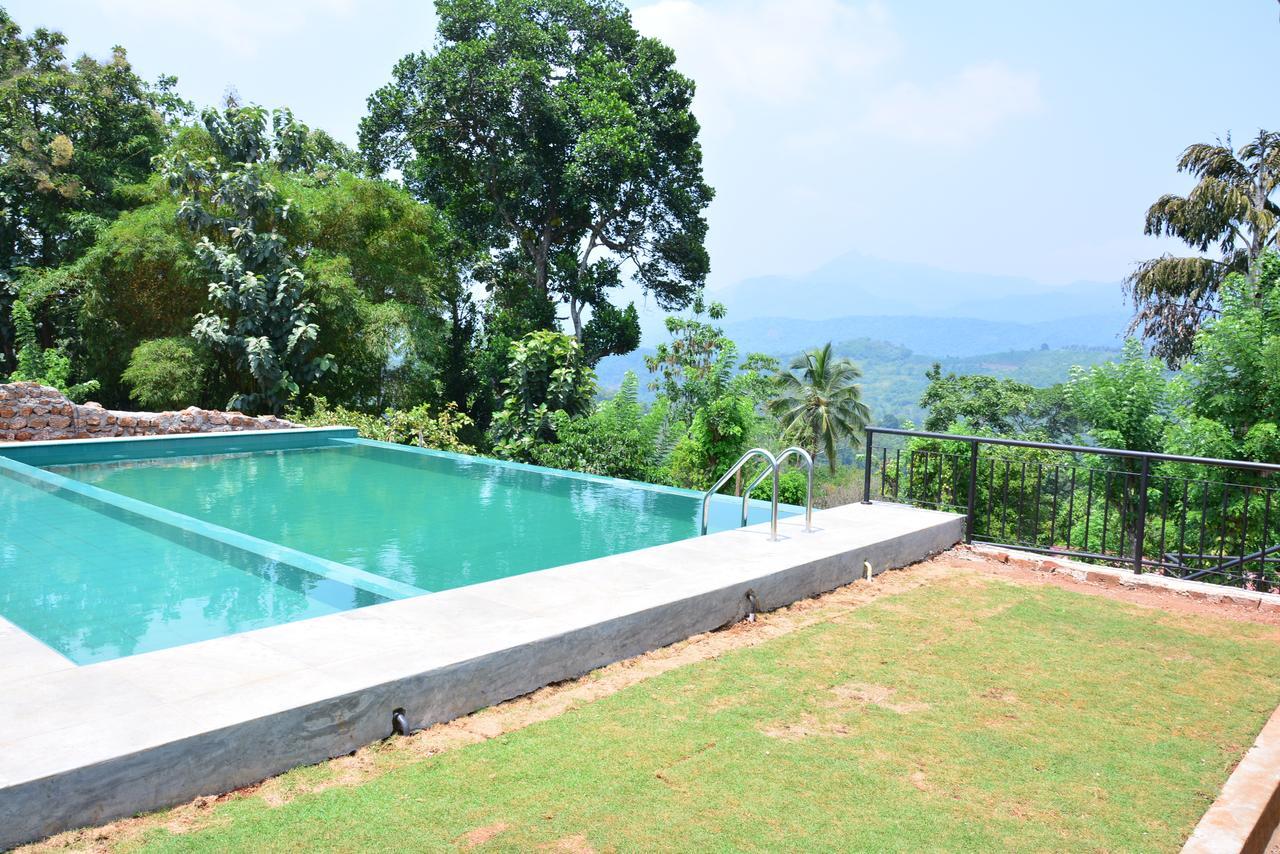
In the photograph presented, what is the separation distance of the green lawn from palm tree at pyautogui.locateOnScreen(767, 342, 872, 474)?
2522 cm

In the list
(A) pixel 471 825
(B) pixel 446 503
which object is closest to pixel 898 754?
(A) pixel 471 825

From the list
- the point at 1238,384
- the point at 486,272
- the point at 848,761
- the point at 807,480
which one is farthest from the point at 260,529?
the point at 486,272

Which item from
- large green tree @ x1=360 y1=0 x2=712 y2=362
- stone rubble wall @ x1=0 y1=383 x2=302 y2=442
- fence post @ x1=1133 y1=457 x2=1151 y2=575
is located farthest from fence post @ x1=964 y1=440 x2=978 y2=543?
large green tree @ x1=360 y1=0 x2=712 y2=362

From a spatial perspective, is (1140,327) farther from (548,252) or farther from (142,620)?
(142,620)

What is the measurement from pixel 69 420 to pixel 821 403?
22561mm

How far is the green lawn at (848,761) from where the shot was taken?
2643mm

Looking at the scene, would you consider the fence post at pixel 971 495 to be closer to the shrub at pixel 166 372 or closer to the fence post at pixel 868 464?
the fence post at pixel 868 464

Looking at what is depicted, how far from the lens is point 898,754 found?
A: 3232 millimetres

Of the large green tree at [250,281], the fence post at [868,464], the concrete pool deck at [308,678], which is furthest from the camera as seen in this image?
the large green tree at [250,281]

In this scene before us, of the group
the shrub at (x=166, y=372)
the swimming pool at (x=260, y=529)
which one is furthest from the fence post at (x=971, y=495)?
the shrub at (x=166, y=372)

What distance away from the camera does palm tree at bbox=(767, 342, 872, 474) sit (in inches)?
1171

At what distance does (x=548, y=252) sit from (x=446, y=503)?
1849 cm

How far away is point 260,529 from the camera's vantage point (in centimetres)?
767

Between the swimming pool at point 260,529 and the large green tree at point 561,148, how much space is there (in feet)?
46.1
